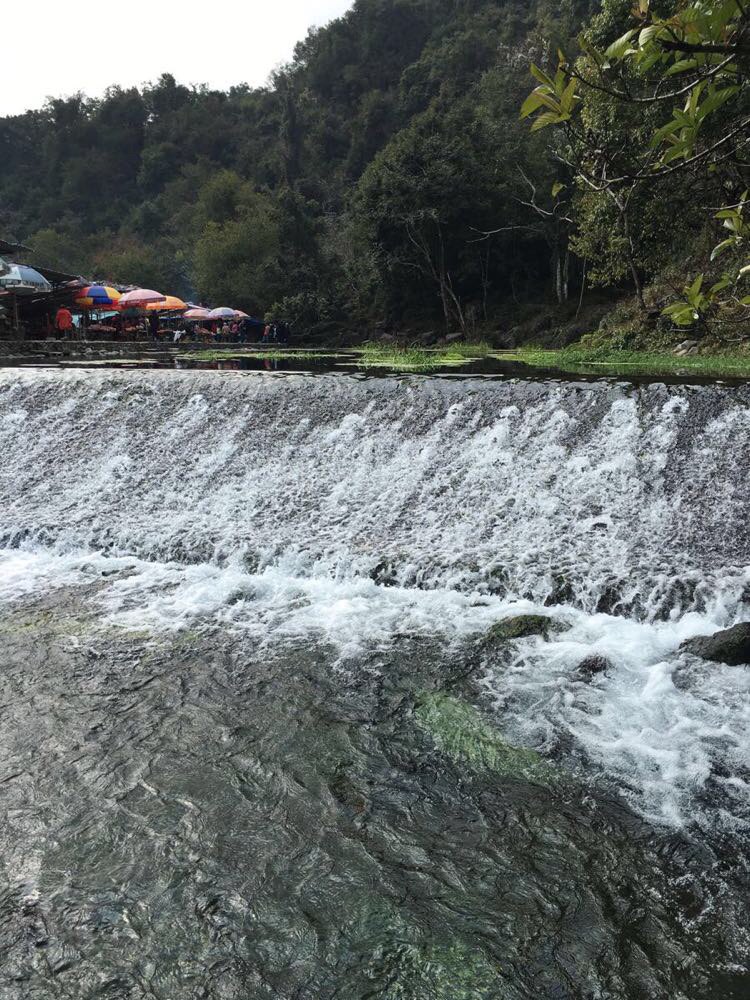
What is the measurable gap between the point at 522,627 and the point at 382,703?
4.88ft

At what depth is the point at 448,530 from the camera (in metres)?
6.93

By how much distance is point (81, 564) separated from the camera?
7168 mm

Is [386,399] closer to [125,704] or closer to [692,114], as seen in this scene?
[125,704]

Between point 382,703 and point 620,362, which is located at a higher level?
point 620,362

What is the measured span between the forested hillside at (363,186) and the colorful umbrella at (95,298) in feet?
35.3

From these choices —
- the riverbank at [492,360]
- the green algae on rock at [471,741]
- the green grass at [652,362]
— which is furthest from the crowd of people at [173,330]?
the green algae on rock at [471,741]

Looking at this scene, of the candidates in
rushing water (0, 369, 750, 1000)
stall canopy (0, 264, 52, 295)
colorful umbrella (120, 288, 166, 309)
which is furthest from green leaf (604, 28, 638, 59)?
colorful umbrella (120, 288, 166, 309)

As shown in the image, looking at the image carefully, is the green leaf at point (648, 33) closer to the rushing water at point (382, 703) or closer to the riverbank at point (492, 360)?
the rushing water at point (382, 703)

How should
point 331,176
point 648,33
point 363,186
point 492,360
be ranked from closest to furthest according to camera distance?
point 648,33 → point 492,360 → point 363,186 → point 331,176

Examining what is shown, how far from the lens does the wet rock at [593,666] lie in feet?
15.4

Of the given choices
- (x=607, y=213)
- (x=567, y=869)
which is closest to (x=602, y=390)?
(x=567, y=869)

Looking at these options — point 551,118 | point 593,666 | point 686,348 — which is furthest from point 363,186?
point 551,118

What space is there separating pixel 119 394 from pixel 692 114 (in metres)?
9.79

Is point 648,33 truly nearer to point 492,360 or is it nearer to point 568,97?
point 568,97
